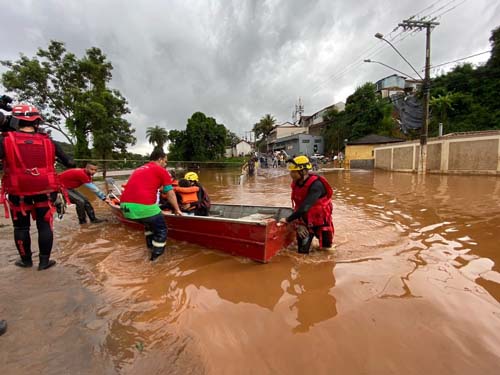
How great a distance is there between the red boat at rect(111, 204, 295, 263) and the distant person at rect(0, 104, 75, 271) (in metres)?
1.84

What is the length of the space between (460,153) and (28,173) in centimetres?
2173

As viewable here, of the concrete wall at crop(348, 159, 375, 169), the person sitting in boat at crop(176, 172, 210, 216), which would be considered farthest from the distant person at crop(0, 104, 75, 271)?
the concrete wall at crop(348, 159, 375, 169)

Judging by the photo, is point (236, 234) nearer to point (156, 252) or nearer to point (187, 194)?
point (156, 252)

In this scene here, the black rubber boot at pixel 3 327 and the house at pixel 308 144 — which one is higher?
the house at pixel 308 144

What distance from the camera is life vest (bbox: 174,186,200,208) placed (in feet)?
17.1

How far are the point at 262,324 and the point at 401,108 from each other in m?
40.2

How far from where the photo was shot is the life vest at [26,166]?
9.57 ft

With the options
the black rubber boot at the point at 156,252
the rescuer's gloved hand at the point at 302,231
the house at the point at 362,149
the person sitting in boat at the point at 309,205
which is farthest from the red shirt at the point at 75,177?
the house at the point at 362,149

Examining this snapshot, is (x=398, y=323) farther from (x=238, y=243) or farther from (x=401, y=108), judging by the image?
(x=401, y=108)

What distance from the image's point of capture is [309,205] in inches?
142

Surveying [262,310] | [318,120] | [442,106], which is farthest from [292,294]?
[318,120]

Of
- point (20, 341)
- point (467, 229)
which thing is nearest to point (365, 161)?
point (467, 229)

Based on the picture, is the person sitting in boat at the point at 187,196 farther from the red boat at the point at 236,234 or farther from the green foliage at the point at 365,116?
the green foliage at the point at 365,116

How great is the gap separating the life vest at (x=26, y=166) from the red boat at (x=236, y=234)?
197 cm
